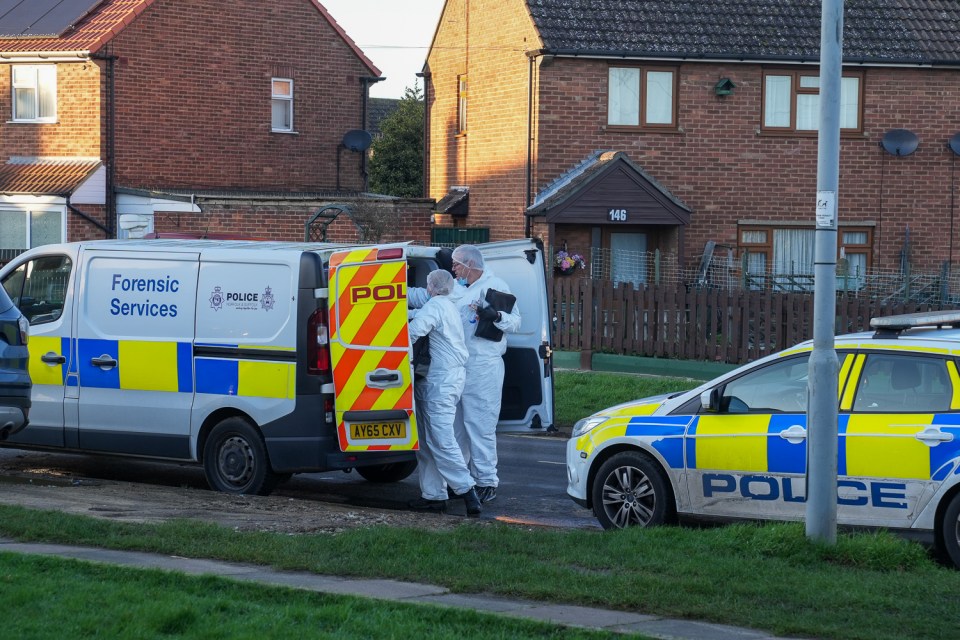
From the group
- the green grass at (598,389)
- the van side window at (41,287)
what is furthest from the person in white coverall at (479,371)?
the green grass at (598,389)

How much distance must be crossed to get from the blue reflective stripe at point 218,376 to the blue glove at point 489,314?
192cm

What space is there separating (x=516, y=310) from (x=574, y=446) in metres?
1.52

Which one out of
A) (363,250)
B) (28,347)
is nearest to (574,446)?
(363,250)

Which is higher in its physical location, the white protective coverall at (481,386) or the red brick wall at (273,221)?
the red brick wall at (273,221)

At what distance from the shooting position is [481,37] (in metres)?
→ 29.0

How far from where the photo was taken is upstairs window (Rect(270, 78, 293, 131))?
32.5 metres

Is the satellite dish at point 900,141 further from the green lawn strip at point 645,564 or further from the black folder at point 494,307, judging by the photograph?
the green lawn strip at point 645,564

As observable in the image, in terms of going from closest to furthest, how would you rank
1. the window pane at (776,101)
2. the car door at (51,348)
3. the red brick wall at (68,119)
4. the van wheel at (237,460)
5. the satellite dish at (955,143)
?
the van wheel at (237,460)
the car door at (51,348)
the window pane at (776,101)
the satellite dish at (955,143)
the red brick wall at (68,119)

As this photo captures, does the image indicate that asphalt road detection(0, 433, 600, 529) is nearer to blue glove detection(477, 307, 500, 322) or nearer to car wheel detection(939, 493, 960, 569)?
blue glove detection(477, 307, 500, 322)

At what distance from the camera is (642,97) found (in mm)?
26656

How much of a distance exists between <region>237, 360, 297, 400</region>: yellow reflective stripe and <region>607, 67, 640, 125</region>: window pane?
17.0m

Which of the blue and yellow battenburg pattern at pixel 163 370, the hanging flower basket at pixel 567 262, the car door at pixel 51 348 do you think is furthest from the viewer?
the hanging flower basket at pixel 567 262

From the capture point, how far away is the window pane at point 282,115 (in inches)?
1283

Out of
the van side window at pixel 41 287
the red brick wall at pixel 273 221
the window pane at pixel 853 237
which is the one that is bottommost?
the van side window at pixel 41 287
